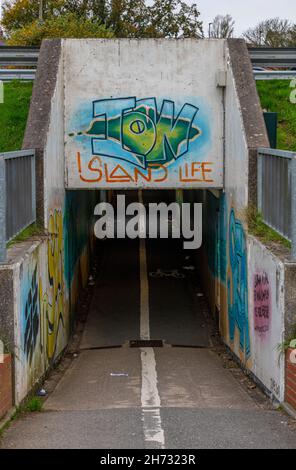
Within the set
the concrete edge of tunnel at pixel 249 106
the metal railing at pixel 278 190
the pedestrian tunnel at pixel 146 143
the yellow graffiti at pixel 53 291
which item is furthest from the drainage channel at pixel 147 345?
the metal railing at pixel 278 190

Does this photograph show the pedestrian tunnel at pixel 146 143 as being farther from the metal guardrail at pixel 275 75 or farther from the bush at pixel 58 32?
the bush at pixel 58 32

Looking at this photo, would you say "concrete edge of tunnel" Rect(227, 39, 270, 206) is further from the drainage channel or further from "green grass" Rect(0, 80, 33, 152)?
"green grass" Rect(0, 80, 33, 152)

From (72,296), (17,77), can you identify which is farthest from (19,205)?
(17,77)

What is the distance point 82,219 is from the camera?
68.7ft

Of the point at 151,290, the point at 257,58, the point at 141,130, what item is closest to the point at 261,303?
the point at 141,130

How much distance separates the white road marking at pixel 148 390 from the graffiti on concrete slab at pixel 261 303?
169 cm

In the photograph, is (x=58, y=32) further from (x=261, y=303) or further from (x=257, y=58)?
(x=261, y=303)

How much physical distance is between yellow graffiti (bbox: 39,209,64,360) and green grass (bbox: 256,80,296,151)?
4.79m

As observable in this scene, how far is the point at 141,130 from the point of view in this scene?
15797mm

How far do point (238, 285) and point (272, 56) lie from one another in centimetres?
672

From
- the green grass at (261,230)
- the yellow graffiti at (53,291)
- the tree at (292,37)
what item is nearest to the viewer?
the green grass at (261,230)

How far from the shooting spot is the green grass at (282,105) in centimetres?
1692

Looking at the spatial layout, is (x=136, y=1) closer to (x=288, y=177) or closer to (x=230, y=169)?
(x=230, y=169)

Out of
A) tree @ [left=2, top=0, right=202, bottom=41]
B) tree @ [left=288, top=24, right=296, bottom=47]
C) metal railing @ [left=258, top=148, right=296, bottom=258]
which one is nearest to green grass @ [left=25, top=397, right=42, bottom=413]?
metal railing @ [left=258, top=148, right=296, bottom=258]
